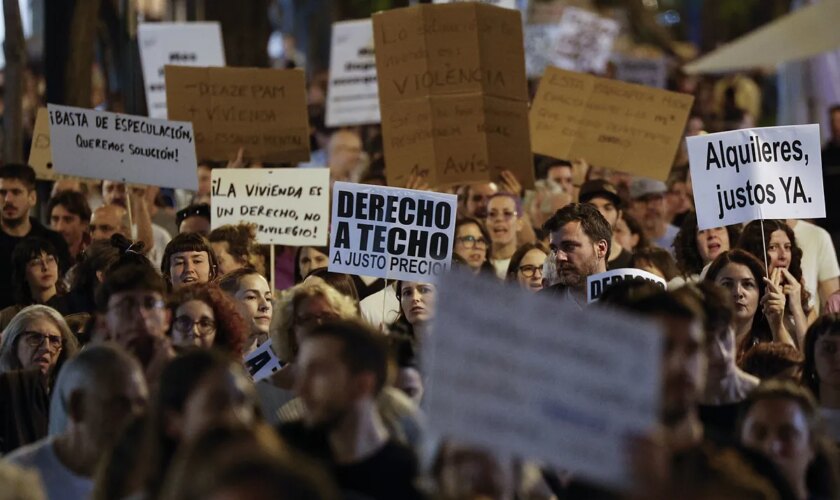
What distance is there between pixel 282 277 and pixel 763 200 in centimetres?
369

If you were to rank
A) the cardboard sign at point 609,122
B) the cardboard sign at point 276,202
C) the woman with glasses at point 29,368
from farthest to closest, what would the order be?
the cardboard sign at point 609,122 < the cardboard sign at point 276,202 < the woman with glasses at point 29,368

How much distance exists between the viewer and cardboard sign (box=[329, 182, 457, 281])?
428 inches

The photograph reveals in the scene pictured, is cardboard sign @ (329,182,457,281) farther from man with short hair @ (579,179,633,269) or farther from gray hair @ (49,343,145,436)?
gray hair @ (49,343,145,436)

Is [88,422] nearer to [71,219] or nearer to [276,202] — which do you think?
[276,202]

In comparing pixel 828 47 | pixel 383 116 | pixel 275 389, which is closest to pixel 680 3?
pixel 828 47

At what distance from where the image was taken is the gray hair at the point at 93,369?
6754 mm

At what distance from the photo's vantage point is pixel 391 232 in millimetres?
11000

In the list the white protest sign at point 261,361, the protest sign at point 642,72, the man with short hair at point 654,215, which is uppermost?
the protest sign at point 642,72

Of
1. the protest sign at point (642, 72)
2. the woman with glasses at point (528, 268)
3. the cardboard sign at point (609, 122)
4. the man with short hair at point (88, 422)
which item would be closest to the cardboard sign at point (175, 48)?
the cardboard sign at point (609, 122)

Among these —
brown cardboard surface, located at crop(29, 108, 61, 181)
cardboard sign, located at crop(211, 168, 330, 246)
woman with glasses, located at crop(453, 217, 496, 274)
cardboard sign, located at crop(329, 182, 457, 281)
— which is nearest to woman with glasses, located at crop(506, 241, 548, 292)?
woman with glasses, located at crop(453, 217, 496, 274)

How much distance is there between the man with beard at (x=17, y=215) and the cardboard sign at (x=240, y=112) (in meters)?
1.84

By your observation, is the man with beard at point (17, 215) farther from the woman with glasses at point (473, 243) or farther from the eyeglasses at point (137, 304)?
the eyeglasses at point (137, 304)

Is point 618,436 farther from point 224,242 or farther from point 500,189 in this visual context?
point 500,189

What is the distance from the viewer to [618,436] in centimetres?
523
